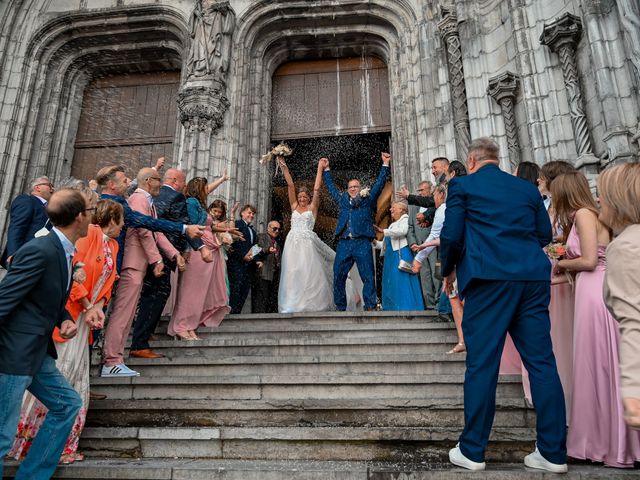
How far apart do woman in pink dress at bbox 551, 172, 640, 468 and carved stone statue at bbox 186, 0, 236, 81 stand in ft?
25.6

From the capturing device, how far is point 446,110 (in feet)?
27.3

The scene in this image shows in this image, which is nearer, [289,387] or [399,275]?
[289,387]

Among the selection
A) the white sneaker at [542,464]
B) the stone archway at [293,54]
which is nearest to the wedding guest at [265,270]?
the stone archway at [293,54]

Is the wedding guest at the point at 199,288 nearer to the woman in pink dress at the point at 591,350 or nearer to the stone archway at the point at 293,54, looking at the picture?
the stone archway at the point at 293,54

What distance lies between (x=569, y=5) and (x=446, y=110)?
7.55 ft

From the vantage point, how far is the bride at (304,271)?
6840mm

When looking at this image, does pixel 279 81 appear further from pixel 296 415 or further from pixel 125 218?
pixel 296 415

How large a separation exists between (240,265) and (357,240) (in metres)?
1.71

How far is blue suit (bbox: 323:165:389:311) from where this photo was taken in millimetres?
6258

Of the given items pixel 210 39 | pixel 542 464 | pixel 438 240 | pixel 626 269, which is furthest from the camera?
pixel 210 39

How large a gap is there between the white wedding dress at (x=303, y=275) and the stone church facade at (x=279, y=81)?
7.41 ft

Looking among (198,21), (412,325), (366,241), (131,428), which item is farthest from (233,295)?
(198,21)

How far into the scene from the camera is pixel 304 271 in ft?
22.6

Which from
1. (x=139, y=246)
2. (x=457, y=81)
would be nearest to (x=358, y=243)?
(x=139, y=246)
